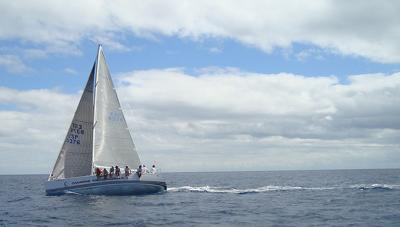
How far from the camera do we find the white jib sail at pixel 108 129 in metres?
48.2

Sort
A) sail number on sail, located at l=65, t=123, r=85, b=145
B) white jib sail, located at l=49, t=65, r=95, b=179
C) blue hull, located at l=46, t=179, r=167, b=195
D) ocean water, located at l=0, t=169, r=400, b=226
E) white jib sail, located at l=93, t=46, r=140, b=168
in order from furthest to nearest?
sail number on sail, located at l=65, t=123, r=85, b=145
white jib sail, located at l=93, t=46, r=140, b=168
white jib sail, located at l=49, t=65, r=95, b=179
blue hull, located at l=46, t=179, r=167, b=195
ocean water, located at l=0, t=169, r=400, b=226

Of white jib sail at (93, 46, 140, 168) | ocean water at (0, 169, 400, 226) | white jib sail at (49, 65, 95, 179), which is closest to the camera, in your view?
ocean water at (0, 169, 400, 226)

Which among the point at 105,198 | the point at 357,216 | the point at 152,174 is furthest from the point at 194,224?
the point at 152,174

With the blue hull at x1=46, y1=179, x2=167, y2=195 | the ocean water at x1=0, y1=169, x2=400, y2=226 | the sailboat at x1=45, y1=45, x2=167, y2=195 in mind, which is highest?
the sailboat at x1=45, y1=45, x2=167, y2=195

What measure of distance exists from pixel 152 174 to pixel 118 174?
3.63 metres

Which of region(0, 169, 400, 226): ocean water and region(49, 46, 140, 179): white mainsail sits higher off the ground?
region(49, 46, 140, 179): white mainsail

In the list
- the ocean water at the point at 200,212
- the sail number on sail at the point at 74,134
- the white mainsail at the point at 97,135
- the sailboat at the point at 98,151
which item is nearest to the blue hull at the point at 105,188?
the sailboat at the point at 98,151

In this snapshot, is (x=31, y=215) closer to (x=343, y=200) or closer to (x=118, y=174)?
(x=118, y=174)

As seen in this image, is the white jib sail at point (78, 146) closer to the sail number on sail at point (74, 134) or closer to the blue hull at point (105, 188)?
the sail number on sail at point (74, 134)

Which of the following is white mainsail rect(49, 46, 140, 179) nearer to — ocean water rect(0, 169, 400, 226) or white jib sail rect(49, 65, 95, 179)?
white jib sail rect(49, 65, 95, 179)

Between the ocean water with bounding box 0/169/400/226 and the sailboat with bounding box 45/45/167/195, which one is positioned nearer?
the ocean water with bounding box 0/169/400/226

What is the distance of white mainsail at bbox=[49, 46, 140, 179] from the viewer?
47.8 metres

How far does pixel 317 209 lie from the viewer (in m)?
37.2

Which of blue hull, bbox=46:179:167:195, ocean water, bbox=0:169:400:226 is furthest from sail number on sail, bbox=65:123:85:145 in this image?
ocean water, bbox=0:169:400:226
